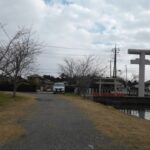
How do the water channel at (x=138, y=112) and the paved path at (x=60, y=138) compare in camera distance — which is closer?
the paved path at (x=60, y=138)

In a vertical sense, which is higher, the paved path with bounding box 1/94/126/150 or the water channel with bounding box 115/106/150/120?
the water channel with bounding box 115/106/150/120

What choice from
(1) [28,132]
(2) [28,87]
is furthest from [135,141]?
Answer: (2) [28,87]

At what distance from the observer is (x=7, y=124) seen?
17.4 meters

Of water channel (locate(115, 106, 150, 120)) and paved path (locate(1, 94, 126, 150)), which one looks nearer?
paved path (locate(1, 94, 126, 150))

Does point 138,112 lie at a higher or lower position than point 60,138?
higher

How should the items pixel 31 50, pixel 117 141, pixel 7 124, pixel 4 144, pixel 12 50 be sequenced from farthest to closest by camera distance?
pixel 31 50 < pixel 12 50 < pixel 7 124 < pixel 117 141 < pixel 4 144

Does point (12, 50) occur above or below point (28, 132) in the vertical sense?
above

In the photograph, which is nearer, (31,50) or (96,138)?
(96,138)

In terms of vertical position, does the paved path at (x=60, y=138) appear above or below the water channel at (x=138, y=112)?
below

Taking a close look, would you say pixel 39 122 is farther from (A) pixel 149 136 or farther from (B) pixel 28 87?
(B) pixel 28 87

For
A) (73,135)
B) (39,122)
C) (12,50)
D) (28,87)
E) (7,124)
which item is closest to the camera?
(73,135)

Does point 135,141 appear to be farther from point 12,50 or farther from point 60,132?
point 12,50

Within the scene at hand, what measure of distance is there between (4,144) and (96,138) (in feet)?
10.5

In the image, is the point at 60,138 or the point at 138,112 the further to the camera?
the point at 138,112
